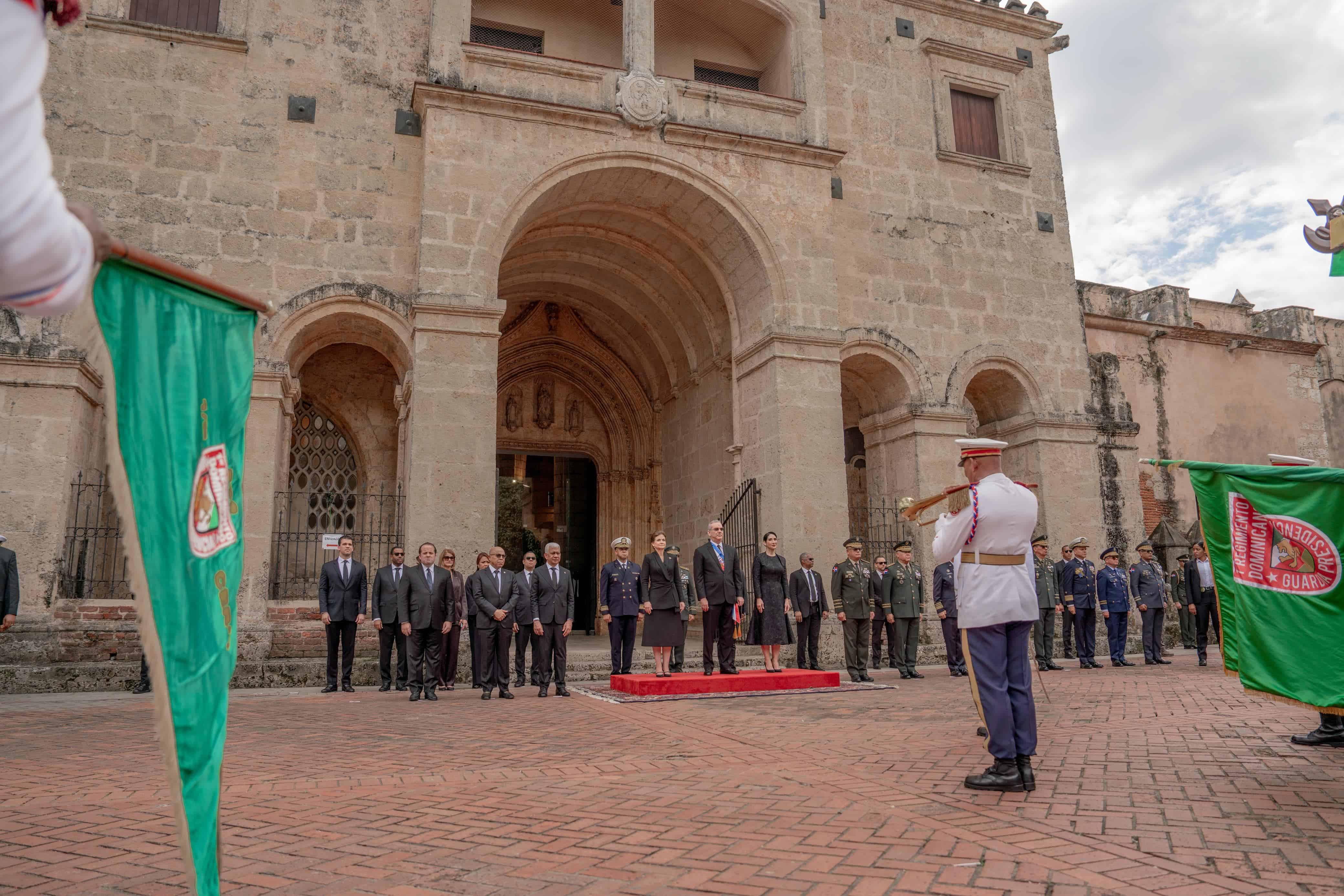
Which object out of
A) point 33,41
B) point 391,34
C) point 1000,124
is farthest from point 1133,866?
point 1000,124

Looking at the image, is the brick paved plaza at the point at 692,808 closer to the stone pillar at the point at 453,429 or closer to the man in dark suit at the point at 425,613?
the man in dark suit at the point at 425,613

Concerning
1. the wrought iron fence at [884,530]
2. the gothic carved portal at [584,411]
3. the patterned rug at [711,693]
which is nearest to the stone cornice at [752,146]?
the gothic carved portal at [584,411]

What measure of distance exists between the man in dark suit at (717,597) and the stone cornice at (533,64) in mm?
7037

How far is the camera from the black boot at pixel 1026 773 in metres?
4.60

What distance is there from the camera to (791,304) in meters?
13.5

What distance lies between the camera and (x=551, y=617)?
9992 millimetres

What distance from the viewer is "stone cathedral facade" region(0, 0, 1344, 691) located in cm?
1139

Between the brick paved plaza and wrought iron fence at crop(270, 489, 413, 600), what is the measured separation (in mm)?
5701

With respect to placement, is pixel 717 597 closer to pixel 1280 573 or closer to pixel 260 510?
pixel 260 510

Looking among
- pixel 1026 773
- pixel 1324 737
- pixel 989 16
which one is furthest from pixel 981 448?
pixel 989 16

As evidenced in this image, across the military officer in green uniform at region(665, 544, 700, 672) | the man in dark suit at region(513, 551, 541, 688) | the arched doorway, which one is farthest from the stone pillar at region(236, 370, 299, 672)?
the military officer in green uniform at region(665, 544, 700, 672)

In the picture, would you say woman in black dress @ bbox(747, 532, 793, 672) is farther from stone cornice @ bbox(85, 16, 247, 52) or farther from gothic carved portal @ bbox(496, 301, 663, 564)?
stone cornice @ bbox(85, 16, 247, 52)

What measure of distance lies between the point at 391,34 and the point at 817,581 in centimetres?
998

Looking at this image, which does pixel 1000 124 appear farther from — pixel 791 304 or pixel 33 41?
pixel 33 41
